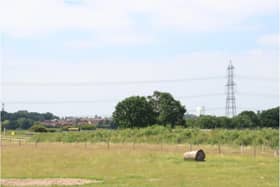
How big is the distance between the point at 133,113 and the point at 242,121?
2631 cm

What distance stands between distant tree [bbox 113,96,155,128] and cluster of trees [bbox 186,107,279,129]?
35.4ft

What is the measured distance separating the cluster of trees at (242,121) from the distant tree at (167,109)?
15.0ft

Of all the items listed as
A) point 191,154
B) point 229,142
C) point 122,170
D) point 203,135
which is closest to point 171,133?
point 203,135

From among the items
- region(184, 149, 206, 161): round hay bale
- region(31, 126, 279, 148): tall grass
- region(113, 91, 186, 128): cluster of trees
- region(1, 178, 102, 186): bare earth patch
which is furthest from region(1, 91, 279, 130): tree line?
region(1, 178, 102, 186): bare earth patch

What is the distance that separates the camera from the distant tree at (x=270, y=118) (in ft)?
391

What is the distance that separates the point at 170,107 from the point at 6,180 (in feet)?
292

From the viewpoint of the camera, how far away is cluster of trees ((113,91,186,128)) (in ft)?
352

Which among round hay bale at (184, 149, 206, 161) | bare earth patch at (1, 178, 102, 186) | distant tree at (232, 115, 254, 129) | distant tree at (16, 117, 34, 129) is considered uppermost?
distant tree at (232, 115, 254, 129)

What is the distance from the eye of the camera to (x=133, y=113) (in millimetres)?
106938

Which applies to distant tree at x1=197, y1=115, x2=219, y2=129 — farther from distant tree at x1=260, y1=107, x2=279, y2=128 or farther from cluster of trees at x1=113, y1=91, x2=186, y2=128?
distant tree at x1=260, y1=107, x2=279, y2=128

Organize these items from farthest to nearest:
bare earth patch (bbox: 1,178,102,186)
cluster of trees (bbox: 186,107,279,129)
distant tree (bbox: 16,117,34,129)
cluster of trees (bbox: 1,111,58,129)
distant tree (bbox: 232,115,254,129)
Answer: distant tree (bbox: 232,115,254,129), cluster of trees (bbox: 186,107,279,129), distant tree (bbox: 16,117,34,129), cluster of trees (bbox: 1,111,58,129), bare earth patch (bbox: 1,178,102,186)

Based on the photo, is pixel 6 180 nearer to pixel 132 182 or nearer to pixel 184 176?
pixel 132 182

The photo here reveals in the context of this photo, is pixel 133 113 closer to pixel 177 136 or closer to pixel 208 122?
pixel 208 122

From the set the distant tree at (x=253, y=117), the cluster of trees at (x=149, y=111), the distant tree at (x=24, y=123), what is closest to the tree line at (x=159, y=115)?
the cluster of trees at (x=149, y=111)
